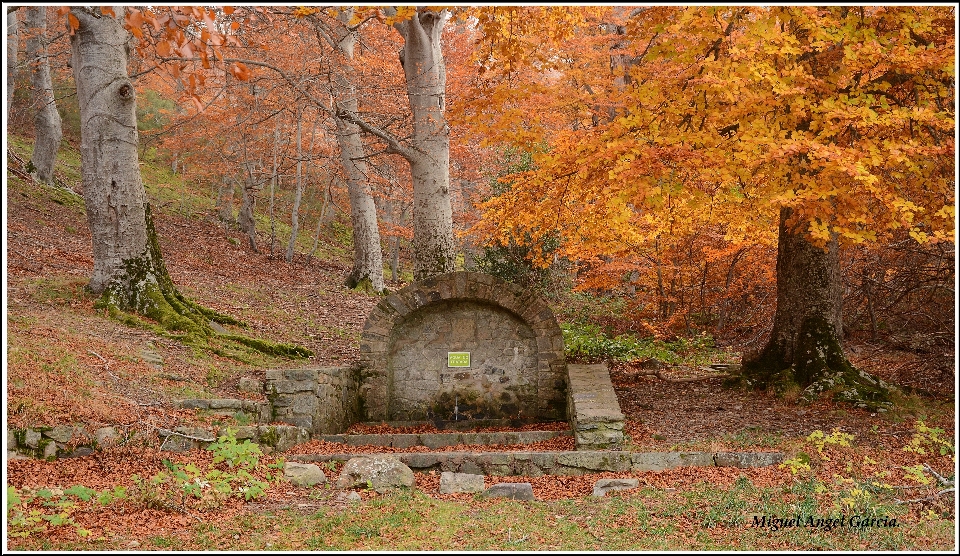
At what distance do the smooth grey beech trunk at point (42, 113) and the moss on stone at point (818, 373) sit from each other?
15842mm

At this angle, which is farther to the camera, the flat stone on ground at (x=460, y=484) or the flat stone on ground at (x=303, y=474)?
the flat stone on ground at (x=460, y=484)

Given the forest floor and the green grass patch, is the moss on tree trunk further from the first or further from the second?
the green grass patch

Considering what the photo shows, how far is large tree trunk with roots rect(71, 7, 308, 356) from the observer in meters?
10.6

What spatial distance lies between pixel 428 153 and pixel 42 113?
10609 millimetres

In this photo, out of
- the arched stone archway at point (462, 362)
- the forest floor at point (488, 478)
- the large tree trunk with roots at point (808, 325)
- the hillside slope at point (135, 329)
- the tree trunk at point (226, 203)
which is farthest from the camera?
the tree trunk at point (226, 203)

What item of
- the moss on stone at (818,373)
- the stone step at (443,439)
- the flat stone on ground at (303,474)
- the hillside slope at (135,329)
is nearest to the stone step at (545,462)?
the flat stone on ground at (303,474)

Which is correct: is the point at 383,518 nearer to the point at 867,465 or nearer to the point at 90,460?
the point at 90,460

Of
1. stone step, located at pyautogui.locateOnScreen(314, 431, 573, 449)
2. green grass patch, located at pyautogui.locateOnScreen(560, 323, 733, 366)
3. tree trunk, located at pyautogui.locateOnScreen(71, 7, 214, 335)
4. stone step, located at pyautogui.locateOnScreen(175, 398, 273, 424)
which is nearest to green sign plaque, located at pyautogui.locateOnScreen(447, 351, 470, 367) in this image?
stone step, located at pyautogui.locateOnScreen(314, 431, 573, 449)

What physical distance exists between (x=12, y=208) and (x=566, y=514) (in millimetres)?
15118

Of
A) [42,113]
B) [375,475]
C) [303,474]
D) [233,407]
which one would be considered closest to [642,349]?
[233,407]

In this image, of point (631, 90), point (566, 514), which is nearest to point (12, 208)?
point (631, 90)

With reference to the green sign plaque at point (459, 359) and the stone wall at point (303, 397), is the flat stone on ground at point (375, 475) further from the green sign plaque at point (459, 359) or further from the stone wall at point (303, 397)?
the green sign plaque at point (459, 359)

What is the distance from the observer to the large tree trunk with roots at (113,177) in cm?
1058

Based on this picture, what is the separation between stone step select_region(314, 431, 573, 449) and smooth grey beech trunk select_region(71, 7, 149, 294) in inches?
169
